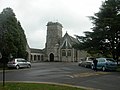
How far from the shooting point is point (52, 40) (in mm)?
98750

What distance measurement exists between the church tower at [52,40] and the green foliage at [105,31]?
49.8m

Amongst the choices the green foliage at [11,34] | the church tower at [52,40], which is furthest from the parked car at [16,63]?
the church tower at [52,40]

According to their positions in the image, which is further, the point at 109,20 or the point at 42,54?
the point at 42,54

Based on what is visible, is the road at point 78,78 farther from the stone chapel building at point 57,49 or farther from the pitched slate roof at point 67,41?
the pitched slate roof at point 67,41

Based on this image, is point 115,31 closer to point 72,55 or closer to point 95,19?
point 95,19

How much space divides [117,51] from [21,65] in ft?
52.3

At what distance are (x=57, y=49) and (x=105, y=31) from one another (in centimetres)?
5487

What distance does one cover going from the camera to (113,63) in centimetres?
3588

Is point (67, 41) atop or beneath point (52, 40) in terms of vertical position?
beneath

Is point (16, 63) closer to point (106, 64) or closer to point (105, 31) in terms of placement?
point (106, 64)

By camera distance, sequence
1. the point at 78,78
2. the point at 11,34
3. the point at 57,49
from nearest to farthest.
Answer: the point at 78,78 < the point at 11,34 < the point at 57,49

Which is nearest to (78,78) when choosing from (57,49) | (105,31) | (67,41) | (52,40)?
(105,31)

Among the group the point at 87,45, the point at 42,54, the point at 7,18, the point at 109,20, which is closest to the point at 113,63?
the point at 109,20

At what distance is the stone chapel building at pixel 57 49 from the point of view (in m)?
94.9
